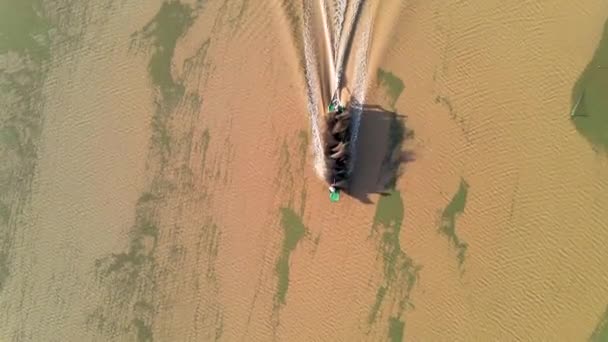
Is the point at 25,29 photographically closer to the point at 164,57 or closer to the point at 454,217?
the point at 164,57

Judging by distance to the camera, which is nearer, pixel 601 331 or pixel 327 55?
pixel 601 331

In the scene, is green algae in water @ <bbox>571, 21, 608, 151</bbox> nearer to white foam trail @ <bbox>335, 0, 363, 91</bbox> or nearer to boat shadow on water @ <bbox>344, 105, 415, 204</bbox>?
boat shadow on water @ <bbox>344, 105, 415, 204</bbox>

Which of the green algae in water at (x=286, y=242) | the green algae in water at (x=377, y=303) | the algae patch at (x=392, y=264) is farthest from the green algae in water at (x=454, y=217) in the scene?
the green algae in water at (x=286, y=242)

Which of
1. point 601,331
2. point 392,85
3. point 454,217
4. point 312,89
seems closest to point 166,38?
point 312,89

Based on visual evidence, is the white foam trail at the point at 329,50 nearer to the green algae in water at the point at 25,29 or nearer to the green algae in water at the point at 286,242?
the green algae in water at the point at 286,242

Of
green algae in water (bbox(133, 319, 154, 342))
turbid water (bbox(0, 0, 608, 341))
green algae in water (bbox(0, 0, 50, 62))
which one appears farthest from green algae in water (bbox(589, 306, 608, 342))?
green algae in water (bbox(0, 0, 50, 62))

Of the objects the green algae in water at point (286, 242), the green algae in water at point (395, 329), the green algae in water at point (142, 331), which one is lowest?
the green algae in water at point (142, 331)
